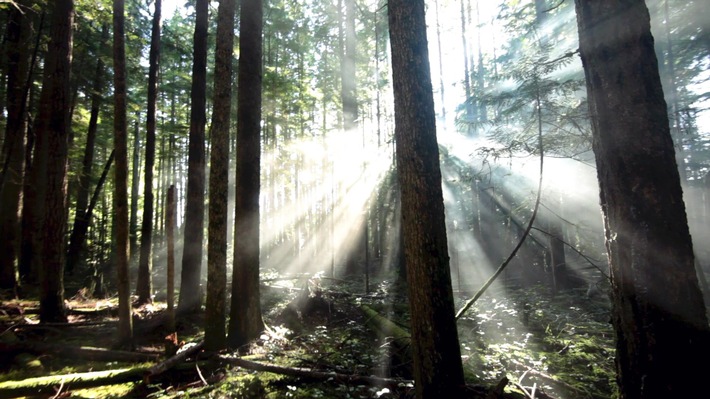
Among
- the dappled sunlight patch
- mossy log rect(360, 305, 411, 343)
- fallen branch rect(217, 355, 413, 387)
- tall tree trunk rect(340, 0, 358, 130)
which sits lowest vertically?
the dappled sunlight patch

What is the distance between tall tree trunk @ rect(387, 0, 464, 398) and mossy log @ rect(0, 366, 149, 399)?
173 inches

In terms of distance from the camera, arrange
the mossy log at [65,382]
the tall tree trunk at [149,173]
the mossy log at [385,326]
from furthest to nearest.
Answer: the tall tree trunk at [149,173] < the mossy log at [385,326] < the mossy log at [65,382]

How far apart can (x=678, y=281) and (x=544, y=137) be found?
5.06 m

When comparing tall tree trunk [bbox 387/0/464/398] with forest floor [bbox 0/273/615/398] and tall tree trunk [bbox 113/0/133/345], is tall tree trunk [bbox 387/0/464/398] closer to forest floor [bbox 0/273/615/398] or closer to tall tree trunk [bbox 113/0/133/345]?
forest floor [bbox 0/273/615/398]

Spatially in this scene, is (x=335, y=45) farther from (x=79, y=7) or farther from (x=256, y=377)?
(x=256, y=377)

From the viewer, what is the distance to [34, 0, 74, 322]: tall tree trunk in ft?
25.8

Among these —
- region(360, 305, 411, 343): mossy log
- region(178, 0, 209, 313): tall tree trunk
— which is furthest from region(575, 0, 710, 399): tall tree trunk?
region(178, 0, 209, 313): tall tree trunk

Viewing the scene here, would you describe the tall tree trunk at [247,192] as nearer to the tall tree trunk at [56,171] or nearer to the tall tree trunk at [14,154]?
the tall tree trunk at [56,171]

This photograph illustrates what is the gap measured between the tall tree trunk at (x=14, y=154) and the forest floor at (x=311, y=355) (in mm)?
1849

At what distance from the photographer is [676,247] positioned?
2830 mm

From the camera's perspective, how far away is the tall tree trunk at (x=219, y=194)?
649cm

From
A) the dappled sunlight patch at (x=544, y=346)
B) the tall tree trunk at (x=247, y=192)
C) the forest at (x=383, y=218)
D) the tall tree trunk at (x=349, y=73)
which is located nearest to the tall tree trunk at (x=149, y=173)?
the forest at (x=383, y=218)

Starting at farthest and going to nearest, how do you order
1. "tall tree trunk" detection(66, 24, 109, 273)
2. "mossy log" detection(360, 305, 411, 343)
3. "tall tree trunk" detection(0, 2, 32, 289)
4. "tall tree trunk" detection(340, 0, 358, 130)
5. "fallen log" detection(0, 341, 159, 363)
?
"tall tree trunk" detection(340, 0, 358, 130), "tall tree trunk" detection(66, 24, 109, 273), "tall tree trunk" detection(0, 2, 32, 289), "mossy log" detection(360, 305, 411, 343), "fallen log" detection(0, 341, 159, 363)

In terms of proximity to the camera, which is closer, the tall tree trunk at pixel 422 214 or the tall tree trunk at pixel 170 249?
the tall tree trunk at pixel 422 214
